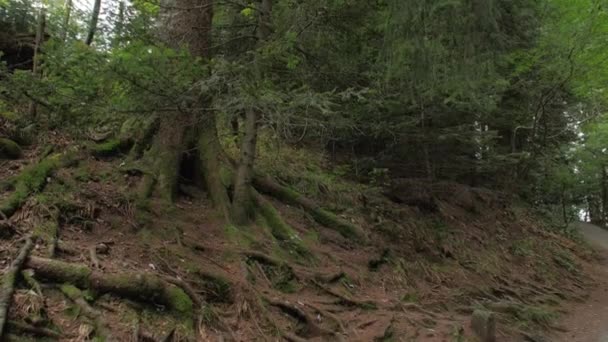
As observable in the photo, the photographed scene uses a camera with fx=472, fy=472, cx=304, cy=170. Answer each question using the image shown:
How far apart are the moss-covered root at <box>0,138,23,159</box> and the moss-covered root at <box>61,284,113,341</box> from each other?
120 inches

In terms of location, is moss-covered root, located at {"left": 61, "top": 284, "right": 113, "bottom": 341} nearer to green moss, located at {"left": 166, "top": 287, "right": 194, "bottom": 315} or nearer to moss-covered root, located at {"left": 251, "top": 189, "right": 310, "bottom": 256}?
green moss, located at {"left": 166, "top": 287, "right": 194, "bottom": 315}

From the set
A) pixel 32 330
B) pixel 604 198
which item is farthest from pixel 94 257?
Answer: pixel 604 198

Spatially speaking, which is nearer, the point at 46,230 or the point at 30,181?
the point at 46,230

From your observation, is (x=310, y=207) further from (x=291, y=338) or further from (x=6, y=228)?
(x=6, y=228)

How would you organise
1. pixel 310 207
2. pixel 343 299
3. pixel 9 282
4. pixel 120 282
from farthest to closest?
pixel 310 207
pixel 343 299
pixel 120 282
pixel 9 282

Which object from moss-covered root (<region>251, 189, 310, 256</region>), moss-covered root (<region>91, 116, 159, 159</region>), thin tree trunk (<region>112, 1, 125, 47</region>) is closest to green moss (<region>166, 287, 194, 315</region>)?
moss-covered root (<region>251, 189, 310, 256</region>)

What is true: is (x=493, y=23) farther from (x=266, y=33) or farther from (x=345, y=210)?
(x=345, y=210)

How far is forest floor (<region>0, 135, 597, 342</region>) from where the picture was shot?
181 inches

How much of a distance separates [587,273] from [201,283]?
45.5 feet

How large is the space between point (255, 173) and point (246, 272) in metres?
3.03

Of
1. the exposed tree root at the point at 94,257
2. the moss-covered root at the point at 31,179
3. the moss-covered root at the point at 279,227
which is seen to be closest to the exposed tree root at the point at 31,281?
the exposed tree root at the point at 94,257

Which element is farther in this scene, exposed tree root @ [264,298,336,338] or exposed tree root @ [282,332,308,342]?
exposed tree root @ [264,298,336,338]

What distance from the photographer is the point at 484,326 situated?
730 cm

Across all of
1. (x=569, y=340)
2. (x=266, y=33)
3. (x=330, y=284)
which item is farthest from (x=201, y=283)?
(x=569, y=340)
